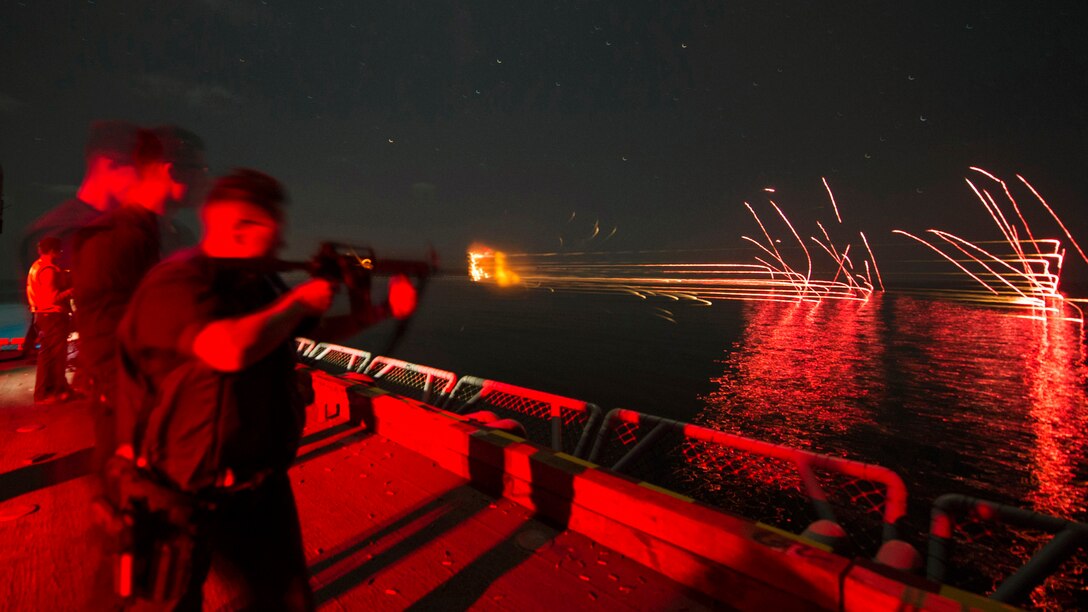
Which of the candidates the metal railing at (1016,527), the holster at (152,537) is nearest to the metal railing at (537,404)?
the metal railing at (1016,527)

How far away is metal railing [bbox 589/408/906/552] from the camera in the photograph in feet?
12.5

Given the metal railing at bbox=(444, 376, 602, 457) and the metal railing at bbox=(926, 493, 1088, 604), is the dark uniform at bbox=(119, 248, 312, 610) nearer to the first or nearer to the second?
the metal railing at bbox=(926, 493, 1088, 604)

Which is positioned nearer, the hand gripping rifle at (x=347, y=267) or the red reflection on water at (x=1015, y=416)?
the hand gripping rifle at (x=347, y=267)

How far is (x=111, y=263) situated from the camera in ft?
7.22

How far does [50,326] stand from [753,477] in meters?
13.6

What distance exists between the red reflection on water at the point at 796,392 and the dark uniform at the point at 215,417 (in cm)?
1594

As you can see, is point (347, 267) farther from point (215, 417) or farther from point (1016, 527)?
point (1016, 527)

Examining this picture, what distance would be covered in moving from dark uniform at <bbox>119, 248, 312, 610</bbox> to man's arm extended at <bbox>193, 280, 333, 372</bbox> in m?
0.05

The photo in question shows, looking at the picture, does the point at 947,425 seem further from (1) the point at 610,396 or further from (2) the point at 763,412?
(1) the point at 610,396

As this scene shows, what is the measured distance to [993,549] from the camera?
897 cm

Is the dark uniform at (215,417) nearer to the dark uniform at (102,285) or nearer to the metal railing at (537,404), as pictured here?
the dark uniform at (102,285)

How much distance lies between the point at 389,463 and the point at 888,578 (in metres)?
4.06

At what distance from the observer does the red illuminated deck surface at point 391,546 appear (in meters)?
2.91

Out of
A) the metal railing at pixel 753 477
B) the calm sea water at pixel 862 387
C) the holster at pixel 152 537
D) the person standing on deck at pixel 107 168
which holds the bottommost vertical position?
the calm sea water at pixel 862 387
